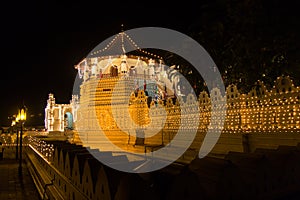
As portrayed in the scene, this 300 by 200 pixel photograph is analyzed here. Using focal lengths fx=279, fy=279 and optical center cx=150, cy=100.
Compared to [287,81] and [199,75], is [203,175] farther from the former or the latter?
[199,75]

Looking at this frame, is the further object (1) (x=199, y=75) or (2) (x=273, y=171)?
(1) (x=199, y=75)

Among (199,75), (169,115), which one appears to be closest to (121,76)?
(169,115)

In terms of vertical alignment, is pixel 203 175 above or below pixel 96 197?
above

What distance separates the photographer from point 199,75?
734cm

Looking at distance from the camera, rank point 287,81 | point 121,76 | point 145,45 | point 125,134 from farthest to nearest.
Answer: point 145,45 < point 121,76 < point 125,134 < point 287,81

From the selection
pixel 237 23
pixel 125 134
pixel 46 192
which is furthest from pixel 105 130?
pixel 237 23

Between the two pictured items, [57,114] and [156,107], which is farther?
[57,114]

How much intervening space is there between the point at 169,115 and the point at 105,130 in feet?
27.6

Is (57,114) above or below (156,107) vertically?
above

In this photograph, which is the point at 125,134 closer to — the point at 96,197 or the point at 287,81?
the point at 287,81

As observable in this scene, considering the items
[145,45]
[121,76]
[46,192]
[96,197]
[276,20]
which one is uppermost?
[145,45]

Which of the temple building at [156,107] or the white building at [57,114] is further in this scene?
the white building at [57,114]

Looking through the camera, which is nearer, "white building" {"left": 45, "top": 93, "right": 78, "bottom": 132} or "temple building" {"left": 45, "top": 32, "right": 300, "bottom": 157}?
"temple building" {"left": 45, "top": 32, "right": 300, "bottom": 157}

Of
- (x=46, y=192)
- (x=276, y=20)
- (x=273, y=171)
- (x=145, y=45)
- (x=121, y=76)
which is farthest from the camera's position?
(x=145, y=45)
